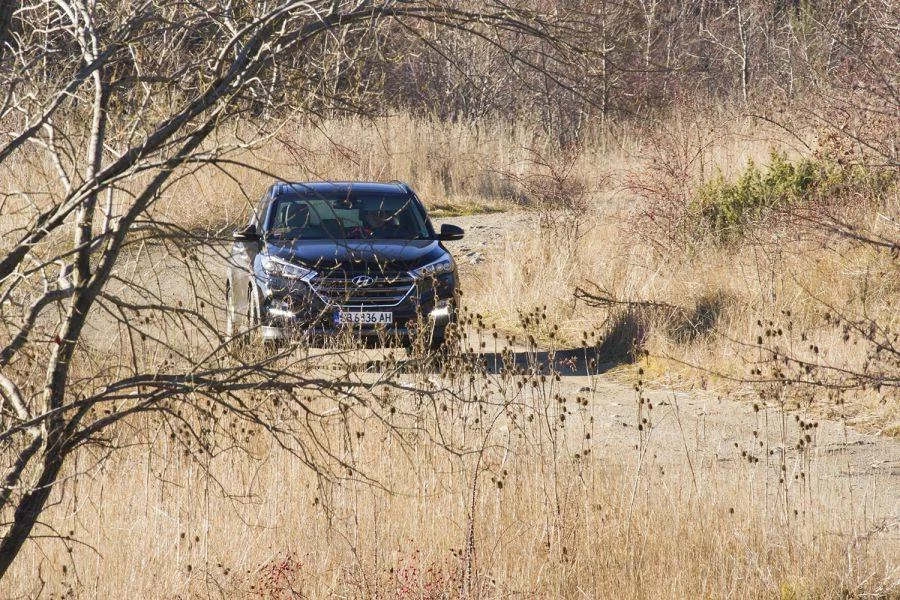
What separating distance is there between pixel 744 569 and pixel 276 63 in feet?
9.49

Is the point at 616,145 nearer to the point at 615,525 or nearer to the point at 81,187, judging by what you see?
the point at 615,525

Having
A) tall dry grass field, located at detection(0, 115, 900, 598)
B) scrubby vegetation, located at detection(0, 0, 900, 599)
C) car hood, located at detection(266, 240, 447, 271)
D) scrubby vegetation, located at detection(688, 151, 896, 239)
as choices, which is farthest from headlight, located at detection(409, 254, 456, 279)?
scrubby vegetation, located at detection(688, 151, 896, 239)

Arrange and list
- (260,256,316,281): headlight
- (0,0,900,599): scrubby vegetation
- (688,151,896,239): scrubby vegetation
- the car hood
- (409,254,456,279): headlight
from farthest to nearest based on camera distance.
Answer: (688,151,896,239): scrubby vegetation < (409,254,456,279): headlight < the car hood < (260,256,316,281): headlight < (0,0,900,599): scrubby vegetation

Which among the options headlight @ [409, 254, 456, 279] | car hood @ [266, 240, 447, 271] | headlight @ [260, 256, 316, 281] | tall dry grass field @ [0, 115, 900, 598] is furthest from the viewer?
headlight @ [409, 254, 456, 279]

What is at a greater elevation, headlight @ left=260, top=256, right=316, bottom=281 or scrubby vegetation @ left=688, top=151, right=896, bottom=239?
headlight @ left=260, top=256, right=316, bottom=281

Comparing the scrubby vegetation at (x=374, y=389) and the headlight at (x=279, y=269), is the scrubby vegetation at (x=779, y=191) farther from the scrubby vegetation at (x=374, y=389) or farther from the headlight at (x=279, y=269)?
the headlight at (x=279, y=269)

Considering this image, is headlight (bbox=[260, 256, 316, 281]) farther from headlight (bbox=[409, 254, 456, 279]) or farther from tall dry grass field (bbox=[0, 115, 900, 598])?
headlight (bbox=[409, 254, 456, 279])

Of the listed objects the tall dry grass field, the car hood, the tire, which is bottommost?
the tall dry grass field

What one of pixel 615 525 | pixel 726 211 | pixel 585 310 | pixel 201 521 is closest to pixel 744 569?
pixel 615 525

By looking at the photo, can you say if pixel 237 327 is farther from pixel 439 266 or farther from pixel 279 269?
pixel 439 266

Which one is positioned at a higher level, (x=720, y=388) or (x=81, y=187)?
(x=81, y=187)

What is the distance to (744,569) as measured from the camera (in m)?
4.96

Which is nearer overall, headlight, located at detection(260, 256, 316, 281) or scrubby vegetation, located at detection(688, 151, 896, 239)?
headlight, located at detection(260, 256, 316, 281)

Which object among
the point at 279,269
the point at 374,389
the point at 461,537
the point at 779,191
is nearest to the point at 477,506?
the point at 461,537
